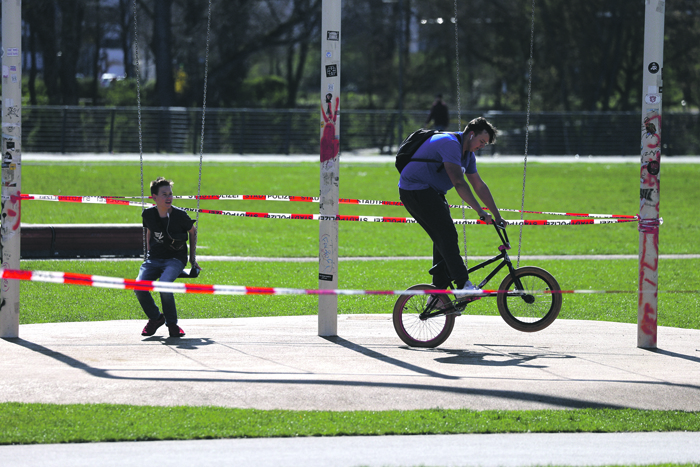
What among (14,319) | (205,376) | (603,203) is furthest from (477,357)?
(603,203)

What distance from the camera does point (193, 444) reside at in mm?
4758

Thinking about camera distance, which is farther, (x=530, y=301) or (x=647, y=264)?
(x=530, y=301)

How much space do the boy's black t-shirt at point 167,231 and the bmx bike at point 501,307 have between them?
182 cm

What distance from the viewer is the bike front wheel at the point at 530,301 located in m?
7.18

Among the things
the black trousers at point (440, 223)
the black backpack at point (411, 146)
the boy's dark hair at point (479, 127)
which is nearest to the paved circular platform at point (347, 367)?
the black trousers at point (440, 223)

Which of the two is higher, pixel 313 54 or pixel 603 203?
pixel 313 54

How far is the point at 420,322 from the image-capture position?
283 inches

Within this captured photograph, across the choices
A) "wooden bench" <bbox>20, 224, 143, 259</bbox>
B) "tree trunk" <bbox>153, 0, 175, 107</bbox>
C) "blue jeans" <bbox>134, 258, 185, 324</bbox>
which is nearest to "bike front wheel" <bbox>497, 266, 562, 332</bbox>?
"blue jeans" <bbox>134, 258, 185, 324</bbox>

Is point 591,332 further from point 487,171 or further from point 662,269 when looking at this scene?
point 487,171

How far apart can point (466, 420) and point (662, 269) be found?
27.8 feet

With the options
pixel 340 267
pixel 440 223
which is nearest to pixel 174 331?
pixel 440 223

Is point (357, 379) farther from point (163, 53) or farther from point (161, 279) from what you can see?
point (163, 53)

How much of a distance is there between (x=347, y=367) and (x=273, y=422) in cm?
136

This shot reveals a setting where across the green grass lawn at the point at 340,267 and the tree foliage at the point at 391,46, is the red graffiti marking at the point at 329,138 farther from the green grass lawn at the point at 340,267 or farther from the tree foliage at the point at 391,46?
the tree foliage at the point at 391,46
